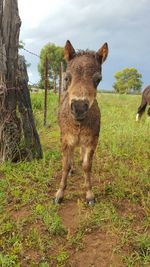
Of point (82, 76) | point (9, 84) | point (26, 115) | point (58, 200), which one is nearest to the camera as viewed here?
point (82, 76)

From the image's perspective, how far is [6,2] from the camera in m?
5.78

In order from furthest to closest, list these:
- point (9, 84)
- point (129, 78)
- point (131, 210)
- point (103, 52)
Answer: point (129, 78) → point (9, 84) → point (131, 210) → point (103, 52)

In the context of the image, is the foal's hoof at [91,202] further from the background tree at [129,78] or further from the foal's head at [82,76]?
the background tree at [129,78]

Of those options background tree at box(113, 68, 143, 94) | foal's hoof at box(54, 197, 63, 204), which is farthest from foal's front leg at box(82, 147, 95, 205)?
background tree at box(113, 68, 143, 94)

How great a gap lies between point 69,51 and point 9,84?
5.82 feet

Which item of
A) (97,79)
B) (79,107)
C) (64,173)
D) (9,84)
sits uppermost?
(97,79)

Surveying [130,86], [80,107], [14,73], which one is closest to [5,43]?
[14,73]

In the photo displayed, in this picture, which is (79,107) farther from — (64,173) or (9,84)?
(9,84)

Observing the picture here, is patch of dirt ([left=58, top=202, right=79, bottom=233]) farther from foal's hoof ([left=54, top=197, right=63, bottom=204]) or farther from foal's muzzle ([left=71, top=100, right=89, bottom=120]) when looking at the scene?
foal's muzzle ([left=71, top=100, right=89, bottom=120])

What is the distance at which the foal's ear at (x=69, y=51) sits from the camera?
457 cm

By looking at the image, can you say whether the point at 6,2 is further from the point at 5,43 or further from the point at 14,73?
the point at 14,73

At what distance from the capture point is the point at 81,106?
3.93 meters

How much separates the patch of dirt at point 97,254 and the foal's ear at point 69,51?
228cm

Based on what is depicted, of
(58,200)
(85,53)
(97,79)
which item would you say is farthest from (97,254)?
(85,53)
